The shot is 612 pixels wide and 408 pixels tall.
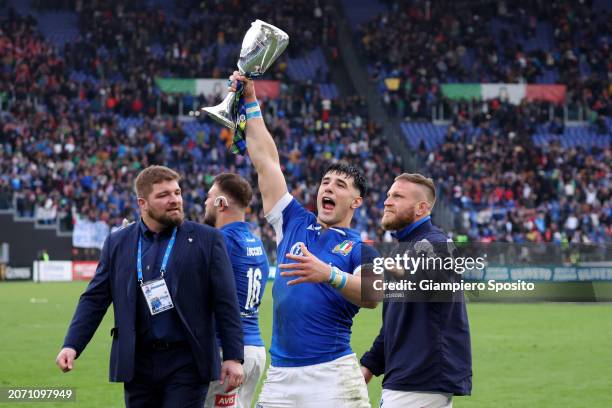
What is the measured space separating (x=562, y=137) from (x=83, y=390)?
3746 cm

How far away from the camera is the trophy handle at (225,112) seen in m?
6.83

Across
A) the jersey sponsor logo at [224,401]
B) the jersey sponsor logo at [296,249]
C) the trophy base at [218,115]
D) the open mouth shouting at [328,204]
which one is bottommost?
the jersey sponsor logo at [224,401]

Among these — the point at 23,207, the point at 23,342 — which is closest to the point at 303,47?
the point at 23,207

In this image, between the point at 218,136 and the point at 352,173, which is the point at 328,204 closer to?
the point at 352,173

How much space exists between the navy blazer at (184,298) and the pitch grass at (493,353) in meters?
5.86

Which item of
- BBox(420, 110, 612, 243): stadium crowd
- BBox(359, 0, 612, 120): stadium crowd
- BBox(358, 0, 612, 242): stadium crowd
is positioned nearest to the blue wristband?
BBox(420, 110, 612, 243): stadium crowd

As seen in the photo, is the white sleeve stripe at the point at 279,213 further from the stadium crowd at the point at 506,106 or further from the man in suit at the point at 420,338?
the stadium crowd at the point at 506,106

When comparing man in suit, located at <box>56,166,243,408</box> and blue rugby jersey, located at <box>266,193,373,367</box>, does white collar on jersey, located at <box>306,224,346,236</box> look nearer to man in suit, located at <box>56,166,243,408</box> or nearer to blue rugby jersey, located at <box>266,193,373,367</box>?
blue rugby jersey, located at <box>266,193,373,367</box>

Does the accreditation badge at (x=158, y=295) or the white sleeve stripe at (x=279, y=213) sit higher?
the white sleeve stripe at (x=279, y=213)

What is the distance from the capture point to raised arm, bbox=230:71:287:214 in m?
6.73

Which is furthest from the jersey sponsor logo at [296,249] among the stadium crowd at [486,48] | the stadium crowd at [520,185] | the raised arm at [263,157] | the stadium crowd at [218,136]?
the stadium crowd at [486,48]

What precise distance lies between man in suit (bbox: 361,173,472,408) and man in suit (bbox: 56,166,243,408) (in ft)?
2.94

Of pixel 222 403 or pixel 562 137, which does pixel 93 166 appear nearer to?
pixel 562 137

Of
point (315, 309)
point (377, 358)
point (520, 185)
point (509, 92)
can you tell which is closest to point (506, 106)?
point (509, 92)
